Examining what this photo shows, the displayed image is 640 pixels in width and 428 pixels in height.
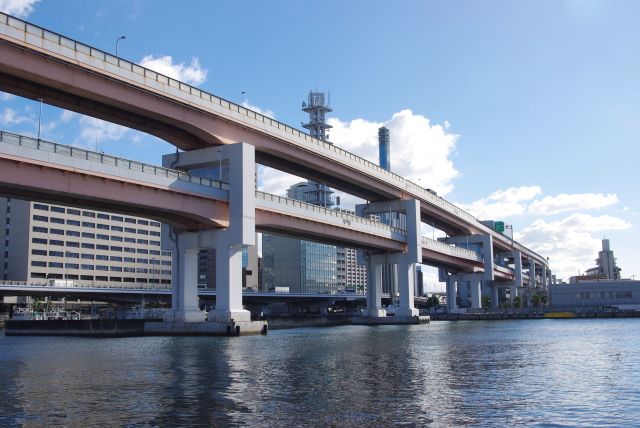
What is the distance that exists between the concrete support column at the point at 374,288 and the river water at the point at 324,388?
71.0 meters

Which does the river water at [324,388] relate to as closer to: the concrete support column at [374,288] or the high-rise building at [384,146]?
the concrete support column at [374,288]

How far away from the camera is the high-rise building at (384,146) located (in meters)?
186

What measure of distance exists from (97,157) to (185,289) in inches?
857

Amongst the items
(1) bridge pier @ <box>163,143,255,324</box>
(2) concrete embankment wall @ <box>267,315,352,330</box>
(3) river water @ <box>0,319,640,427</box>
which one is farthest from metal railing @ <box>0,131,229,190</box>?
(2) concrete embankment wall @ <box>267,315,352,330</box>

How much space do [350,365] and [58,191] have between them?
100ft

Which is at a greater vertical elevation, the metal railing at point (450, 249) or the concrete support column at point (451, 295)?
the metal railing at point (450, 249)

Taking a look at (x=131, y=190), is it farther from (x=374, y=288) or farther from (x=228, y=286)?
(x=374, y=288)

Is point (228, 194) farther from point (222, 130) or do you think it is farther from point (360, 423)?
point (360, 423)

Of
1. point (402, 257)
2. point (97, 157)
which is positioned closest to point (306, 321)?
point (402, 257)

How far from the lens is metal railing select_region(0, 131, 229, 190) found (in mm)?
53438

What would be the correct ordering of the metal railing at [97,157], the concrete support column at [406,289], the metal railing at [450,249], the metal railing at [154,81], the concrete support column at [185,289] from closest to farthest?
the metal railing at [97,157], the metal railing at [154,81], the concrete support column at [185,289], the concrete support column at [406,289], the metal railing at [450,249]

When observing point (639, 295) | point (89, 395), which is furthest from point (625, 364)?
point (639, 295)

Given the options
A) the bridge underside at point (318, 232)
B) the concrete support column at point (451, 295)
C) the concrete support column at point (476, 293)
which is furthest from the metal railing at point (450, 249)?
the concrete support column at point (451, 295)

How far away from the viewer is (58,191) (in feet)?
187
